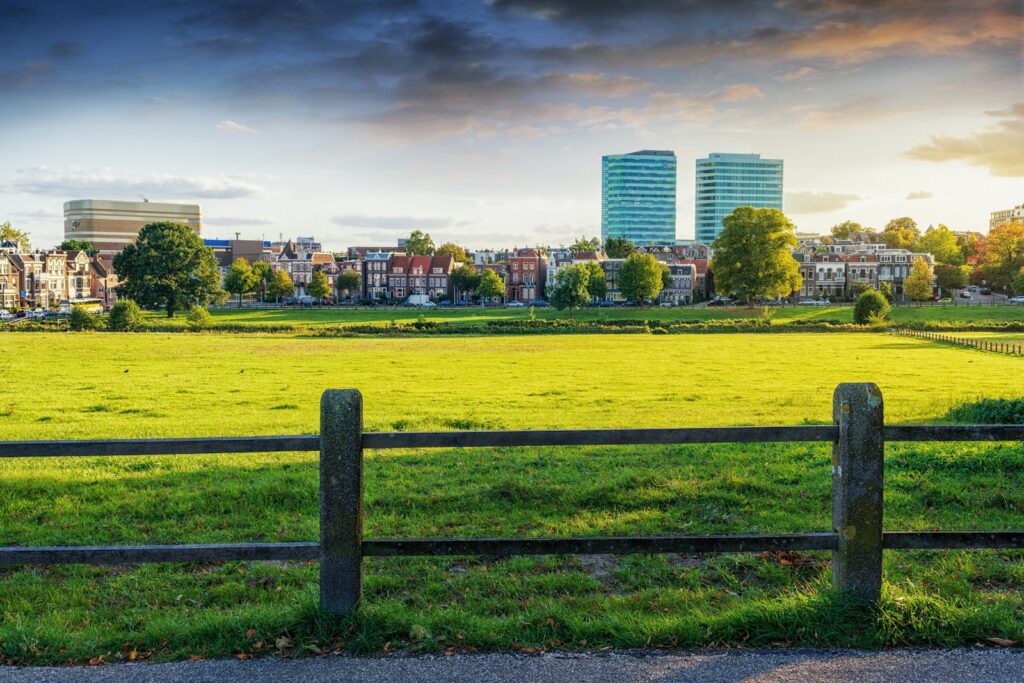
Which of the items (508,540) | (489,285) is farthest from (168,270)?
(508,540)

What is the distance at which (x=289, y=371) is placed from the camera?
3809 cm

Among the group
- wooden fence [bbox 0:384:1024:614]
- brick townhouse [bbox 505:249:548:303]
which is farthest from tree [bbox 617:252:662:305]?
wooden fence [bbox 0:384:1024:614]

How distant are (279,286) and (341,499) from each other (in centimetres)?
15322

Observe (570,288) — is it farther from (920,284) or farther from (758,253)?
(920,284)

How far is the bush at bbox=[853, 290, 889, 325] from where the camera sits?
82.2 metres

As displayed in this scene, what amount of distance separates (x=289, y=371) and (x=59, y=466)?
80.7 ft

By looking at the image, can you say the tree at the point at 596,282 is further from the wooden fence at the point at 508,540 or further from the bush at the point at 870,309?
the wooden fence at the point at 508,540

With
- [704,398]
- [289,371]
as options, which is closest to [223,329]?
[289,371]

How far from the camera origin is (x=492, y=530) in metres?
9.53

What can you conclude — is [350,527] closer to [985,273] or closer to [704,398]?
[704,398]

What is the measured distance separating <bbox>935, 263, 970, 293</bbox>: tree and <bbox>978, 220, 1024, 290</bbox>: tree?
3.99 metres

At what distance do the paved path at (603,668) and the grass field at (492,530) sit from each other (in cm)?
20

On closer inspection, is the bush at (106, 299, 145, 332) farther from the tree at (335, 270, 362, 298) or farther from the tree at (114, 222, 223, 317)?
the tree at (335, 270, 362, 298)

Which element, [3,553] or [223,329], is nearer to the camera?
[3,553]
